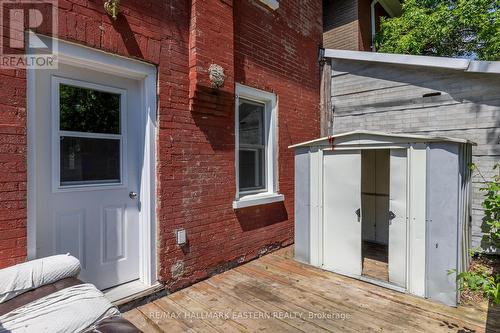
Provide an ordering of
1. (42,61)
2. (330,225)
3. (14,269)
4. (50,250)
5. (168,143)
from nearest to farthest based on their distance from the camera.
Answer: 1. (14,269)
2. (42,61)
3. (50,250)
4. (168,143)
5. (330,225)

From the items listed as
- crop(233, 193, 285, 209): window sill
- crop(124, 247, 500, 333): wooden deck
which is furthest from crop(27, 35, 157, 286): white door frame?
crop(233, 193, 285, 209): window sill

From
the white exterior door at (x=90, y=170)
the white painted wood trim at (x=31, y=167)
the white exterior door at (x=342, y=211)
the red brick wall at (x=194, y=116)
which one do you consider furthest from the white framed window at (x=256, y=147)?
the white painted wood trim at (x=31, y=167)

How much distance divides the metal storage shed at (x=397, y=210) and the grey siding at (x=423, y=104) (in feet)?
2.74

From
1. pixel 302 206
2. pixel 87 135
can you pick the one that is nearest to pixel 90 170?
pixel 87 135

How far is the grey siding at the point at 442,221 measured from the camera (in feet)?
9.91

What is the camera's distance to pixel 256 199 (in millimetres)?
4414

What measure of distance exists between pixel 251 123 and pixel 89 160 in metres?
2.50

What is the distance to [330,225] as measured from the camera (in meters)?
4.02

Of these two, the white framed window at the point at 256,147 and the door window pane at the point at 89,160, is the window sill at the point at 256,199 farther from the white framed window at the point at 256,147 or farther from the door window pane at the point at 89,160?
the door window pane at the point at 89,160

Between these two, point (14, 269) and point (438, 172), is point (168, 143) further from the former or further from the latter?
point (438, 172)

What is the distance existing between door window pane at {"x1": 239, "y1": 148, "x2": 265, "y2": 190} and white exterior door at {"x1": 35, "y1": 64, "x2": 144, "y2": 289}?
68.5 inches

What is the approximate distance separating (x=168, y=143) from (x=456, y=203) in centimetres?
326

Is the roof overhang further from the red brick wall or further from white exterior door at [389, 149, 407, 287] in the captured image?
white exterior door at [389, 149, 407, 287]

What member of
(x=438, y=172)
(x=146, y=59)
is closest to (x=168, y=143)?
(x=146, y=59)
